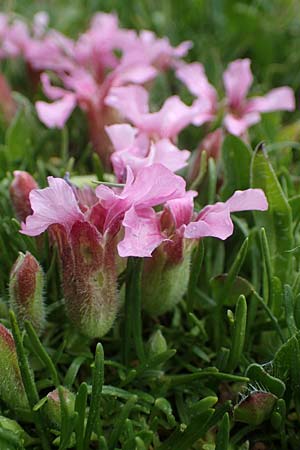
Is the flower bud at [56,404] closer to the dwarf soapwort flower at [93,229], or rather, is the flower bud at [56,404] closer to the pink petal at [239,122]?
the dwarf soapwort flower at [93,229]

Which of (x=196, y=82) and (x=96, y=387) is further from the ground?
(x=196, y=82)

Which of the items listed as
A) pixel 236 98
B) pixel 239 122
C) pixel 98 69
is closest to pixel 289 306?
pixel 239 122

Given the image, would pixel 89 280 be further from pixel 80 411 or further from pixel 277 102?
pixel 277 102

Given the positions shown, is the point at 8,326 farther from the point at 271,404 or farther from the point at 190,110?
the point at 190,110

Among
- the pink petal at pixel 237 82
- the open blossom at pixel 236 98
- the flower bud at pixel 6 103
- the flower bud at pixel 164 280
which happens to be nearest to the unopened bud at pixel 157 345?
the flower bud at pixel 164 280

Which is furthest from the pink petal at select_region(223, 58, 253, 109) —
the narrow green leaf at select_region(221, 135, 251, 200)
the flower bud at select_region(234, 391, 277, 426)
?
the flower bud at select_region(234, 391, 277, 426)

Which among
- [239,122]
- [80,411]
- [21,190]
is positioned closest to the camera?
[80,411]
